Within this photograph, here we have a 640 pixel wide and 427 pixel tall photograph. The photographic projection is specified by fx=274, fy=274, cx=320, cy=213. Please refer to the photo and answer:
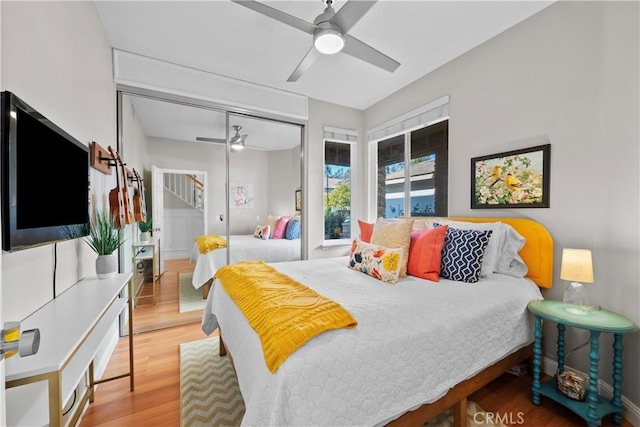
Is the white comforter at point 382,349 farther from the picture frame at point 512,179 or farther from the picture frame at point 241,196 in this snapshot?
the picture frame at point 241,196

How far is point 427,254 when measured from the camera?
2041mm

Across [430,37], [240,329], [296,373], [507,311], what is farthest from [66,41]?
[507,311]

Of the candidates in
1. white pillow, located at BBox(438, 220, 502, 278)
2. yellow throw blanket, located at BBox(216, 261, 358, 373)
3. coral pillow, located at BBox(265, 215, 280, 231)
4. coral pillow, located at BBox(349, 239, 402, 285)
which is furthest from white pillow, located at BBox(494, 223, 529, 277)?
coral pillow, located at BBox(265, 215, 280, 231)

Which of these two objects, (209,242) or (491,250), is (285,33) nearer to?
(209,242)

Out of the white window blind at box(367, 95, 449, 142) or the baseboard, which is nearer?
the baseboard

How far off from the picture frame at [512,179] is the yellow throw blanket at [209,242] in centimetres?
265

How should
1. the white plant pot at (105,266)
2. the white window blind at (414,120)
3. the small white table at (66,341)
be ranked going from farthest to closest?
the white window blind at (414,120) → the white plant pot at (105,266) → the small white table at (66,341)

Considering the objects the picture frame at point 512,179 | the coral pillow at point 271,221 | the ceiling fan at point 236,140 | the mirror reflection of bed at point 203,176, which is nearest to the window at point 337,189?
the mirror reflection of bed at point 203,176

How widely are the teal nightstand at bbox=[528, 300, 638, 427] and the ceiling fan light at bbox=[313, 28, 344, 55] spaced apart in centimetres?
211

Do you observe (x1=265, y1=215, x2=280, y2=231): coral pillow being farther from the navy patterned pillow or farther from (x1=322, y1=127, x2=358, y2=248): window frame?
the navy patterned pillow

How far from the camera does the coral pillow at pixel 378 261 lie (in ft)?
6.29

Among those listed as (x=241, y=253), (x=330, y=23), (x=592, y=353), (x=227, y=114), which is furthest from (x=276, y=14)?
(x=592, y=353)

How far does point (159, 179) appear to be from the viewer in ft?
9.44

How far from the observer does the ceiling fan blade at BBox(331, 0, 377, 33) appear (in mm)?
1556
